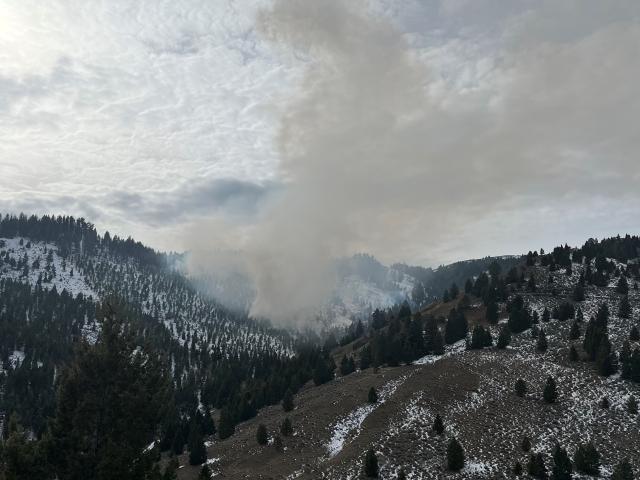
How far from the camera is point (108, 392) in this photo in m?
19.7

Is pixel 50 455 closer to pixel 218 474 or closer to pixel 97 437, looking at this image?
pixel 97 437

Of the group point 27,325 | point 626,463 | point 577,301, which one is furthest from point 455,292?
point 27,325

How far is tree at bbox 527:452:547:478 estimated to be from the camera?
41.4 m

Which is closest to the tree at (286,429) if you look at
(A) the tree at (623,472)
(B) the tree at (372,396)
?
(B) the tree at (372,396)

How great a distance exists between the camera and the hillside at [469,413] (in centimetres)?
4547

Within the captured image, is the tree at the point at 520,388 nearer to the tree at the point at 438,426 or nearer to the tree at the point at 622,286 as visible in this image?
the tree at the point at 438,426

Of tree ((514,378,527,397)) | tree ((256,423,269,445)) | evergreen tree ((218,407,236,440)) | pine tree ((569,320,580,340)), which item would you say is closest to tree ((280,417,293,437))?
tree ((256,423,269,445))

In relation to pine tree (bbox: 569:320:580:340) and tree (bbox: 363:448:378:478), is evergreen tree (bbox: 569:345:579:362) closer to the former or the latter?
pine tree (bbox: 569:320:580:340)

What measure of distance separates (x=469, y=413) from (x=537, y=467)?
12589mm

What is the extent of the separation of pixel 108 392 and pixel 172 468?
170 inches

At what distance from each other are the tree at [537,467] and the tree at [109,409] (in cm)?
3628

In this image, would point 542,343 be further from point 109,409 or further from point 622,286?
point 109,409

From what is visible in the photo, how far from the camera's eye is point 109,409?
19.5 meters

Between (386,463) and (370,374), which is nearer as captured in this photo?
(386,463)
